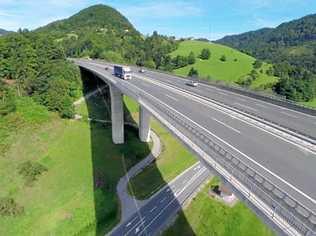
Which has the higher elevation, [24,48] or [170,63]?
[24,48]

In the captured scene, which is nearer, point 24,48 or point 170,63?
point 24,48

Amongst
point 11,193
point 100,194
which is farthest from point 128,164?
point 11,193

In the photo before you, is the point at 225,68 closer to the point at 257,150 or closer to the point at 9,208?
the point at 9,208

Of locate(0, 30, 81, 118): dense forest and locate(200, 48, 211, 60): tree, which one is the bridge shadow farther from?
locate(200, 48, 211, 60): tree

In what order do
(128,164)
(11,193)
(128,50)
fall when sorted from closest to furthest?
(11,193), (128,164), (128,50)

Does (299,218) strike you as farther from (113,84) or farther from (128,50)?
(128,50)

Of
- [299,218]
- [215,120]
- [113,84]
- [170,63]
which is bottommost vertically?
[170,63]

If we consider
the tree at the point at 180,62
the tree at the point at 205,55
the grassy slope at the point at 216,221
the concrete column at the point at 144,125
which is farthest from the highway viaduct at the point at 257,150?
the tree at the point at 205,55
